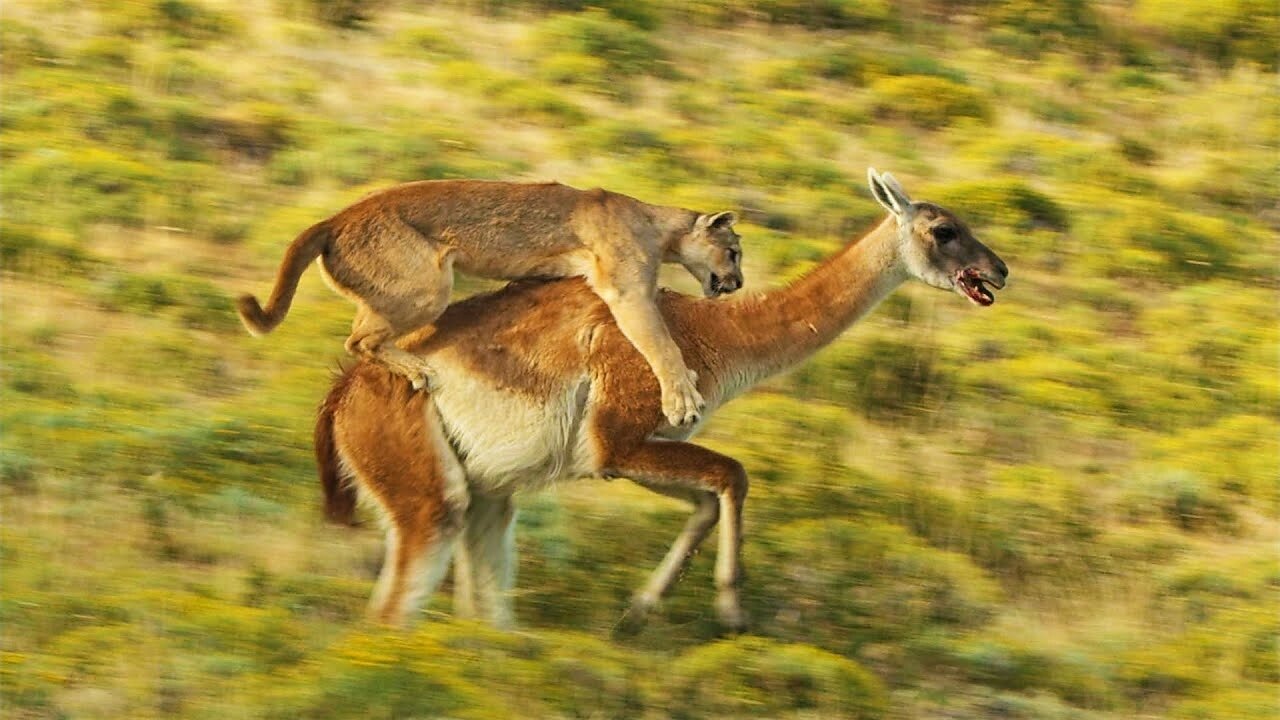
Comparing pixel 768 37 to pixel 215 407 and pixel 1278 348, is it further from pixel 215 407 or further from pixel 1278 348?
pixel 215 407

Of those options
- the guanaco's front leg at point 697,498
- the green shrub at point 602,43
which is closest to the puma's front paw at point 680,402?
the guanaco's front leg at point 697,498

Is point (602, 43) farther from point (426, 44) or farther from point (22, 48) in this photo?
point (22, 48)

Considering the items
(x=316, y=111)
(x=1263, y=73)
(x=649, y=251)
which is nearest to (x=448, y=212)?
(x=649, y=251)

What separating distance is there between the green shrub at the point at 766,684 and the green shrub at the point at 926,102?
8613 millimetres

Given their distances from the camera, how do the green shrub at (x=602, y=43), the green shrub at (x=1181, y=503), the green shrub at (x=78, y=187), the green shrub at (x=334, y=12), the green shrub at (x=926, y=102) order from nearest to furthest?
the green shrub at (x=1181, y=503) → the green shrub at (x=78, y=187) → the green shrub at (x=602, y=43) → the green shrub at (x=926, y=102) → the green shrub at (x=334, y=12)

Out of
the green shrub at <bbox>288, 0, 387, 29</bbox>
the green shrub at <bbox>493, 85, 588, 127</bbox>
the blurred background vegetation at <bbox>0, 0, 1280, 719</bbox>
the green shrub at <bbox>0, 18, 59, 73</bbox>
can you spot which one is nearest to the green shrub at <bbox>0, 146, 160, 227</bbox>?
the blurred background vegetation at <bbox>0, 0, 1280, 719</bbox>

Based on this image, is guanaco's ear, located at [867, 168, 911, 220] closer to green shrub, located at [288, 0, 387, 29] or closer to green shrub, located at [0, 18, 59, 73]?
green shrub, located at [288, 0, 387, 29]

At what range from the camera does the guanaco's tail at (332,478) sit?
970 centimetres

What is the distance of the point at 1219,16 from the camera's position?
19.8 m

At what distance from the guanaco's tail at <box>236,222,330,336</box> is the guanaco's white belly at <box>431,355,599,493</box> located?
0.74 m

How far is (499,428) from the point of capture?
9727 mm

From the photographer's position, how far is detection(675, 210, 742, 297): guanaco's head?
34.1 ft

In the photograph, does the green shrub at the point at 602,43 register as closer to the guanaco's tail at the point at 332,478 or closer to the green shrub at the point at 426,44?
the green shrub at the point at 426,44

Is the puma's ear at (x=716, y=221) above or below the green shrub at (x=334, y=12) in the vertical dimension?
below
